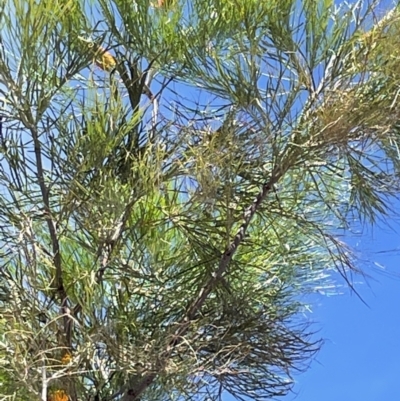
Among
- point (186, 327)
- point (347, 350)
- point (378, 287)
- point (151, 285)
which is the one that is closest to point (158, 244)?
point (151, 285)

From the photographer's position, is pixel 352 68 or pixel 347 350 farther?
pixel 347 350

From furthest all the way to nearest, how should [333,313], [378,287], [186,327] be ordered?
[333,313], [378,287], [186,327]

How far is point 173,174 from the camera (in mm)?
908

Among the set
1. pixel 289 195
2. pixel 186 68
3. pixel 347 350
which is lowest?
pixel 347 350

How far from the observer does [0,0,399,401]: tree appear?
0.87 metres

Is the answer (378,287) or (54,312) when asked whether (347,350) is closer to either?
(378,287)

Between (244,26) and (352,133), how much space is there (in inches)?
8.1

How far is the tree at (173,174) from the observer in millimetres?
874

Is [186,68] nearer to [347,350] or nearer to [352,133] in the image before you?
[352,133]

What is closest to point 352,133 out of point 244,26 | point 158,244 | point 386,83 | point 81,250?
point 386,83

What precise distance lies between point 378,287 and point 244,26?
0.39 m

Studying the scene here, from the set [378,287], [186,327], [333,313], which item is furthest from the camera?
[333,313]

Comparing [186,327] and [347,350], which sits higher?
[347,350]

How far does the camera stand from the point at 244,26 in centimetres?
96
